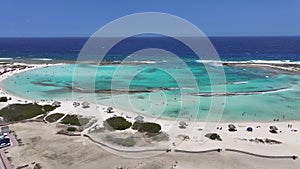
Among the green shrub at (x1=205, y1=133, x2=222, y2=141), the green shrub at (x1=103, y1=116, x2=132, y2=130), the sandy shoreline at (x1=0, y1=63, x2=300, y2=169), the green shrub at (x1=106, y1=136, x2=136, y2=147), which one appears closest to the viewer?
the sandy shoreline at (x1=0, y1=63, x2=300, y2=169)

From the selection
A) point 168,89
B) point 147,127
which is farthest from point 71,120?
point 168,89

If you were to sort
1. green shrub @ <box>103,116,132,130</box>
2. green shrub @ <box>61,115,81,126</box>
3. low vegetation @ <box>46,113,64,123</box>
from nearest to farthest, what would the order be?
1. green shrub @ <box>103,116,132,130</box>
2. green shrub @ <box>61,115,81,126</box>
3. low vegetation @ <box>46,113,64,123</box>

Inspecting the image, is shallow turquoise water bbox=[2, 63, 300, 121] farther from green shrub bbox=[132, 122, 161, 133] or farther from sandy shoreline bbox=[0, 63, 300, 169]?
green shrub bbox=[132, 122, 161, 133]

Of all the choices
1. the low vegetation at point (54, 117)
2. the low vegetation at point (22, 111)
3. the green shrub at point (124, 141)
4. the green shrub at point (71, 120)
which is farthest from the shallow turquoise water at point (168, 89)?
the green shrub at point (124, 141)

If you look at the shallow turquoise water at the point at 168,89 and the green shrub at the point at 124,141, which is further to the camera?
the shallow turquoise water at the point at 168,89

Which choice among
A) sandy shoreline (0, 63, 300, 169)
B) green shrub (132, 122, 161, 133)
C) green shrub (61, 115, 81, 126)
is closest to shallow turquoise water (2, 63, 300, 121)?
sandy shoreline (0, 63, 300, 169)

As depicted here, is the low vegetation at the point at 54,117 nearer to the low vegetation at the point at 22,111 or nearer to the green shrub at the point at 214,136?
the low vegetation at the point at 22,111

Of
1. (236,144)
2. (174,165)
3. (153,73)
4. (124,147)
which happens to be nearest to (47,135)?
(124,147)
